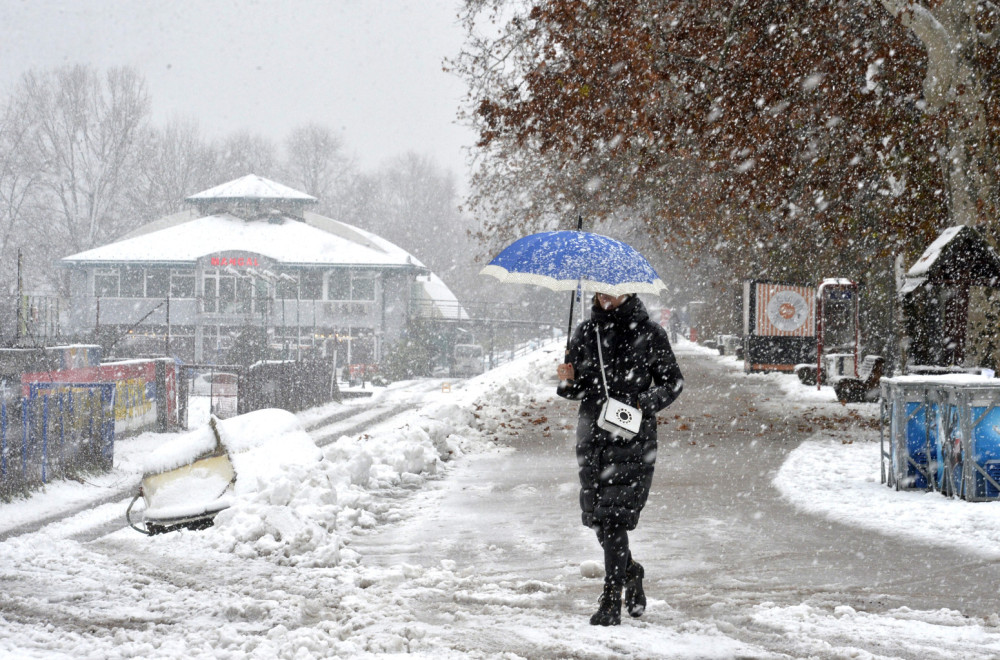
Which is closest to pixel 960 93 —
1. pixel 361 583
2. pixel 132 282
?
pixel 361 583

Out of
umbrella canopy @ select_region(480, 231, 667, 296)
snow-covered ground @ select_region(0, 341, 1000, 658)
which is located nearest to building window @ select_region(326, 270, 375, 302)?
snow-covered ground @ select_region(0, 341, 1000, 658)

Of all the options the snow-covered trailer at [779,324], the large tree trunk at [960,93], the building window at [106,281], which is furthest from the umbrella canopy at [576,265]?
the building window at [106,281]

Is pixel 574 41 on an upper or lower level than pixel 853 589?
upper

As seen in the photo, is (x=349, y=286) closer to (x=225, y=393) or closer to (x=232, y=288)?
(x=232, y=288)

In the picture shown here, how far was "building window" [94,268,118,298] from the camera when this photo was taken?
170 ft

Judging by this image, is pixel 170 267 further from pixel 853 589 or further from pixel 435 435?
pixel 853 589

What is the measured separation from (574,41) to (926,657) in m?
12.5

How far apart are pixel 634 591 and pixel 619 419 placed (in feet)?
3.29

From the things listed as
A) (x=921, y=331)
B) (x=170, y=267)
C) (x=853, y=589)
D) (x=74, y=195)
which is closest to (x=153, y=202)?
(x=74, y=195)

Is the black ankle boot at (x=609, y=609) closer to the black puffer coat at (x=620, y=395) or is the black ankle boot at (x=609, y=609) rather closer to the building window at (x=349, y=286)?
the black puffer coat at (x=620, y=395)

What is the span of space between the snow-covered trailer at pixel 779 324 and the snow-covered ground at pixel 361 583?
16.7m

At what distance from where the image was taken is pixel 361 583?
21.6ft

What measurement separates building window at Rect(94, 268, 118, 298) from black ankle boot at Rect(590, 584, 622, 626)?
50235mm

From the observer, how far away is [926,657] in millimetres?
5086
